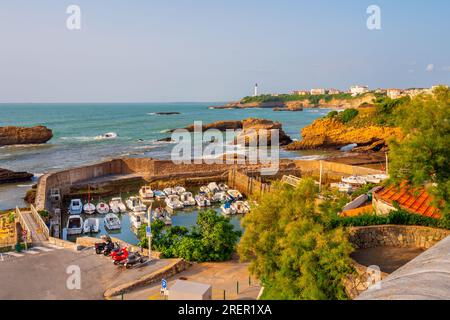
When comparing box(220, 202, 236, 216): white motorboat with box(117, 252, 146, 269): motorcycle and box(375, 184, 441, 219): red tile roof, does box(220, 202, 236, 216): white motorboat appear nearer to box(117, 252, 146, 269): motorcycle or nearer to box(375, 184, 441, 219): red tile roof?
box(375, 184, 441, 219): red tile roof

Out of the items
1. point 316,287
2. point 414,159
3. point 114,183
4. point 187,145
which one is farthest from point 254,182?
point 187,145

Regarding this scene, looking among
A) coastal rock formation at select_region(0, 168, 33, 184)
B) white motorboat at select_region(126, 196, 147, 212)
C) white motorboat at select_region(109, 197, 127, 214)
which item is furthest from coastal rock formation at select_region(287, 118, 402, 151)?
coastal rock formation at select_region(0, 168, 33, 184)

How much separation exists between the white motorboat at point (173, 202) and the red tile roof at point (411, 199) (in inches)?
849

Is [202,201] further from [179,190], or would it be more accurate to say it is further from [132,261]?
[132,261]

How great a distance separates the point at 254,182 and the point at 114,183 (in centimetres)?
1723

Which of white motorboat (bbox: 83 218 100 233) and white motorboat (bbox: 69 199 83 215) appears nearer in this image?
white motorboat (bbox: 83 218 100 233)

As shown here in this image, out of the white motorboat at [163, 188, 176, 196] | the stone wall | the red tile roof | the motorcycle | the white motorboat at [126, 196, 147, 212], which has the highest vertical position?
the red tile roof

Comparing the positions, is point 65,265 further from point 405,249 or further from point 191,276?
point 405,249

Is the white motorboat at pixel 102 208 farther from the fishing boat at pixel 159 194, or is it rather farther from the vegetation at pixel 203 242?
the vegetation at pixel 203 242

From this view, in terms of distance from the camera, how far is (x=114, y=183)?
48.7m

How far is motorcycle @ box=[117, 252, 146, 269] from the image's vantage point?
20062mm

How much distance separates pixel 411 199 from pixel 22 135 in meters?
96.1

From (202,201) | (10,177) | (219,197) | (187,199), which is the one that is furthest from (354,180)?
(10,177)

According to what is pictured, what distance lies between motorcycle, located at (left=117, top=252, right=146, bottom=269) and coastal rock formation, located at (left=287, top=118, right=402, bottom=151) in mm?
64101
